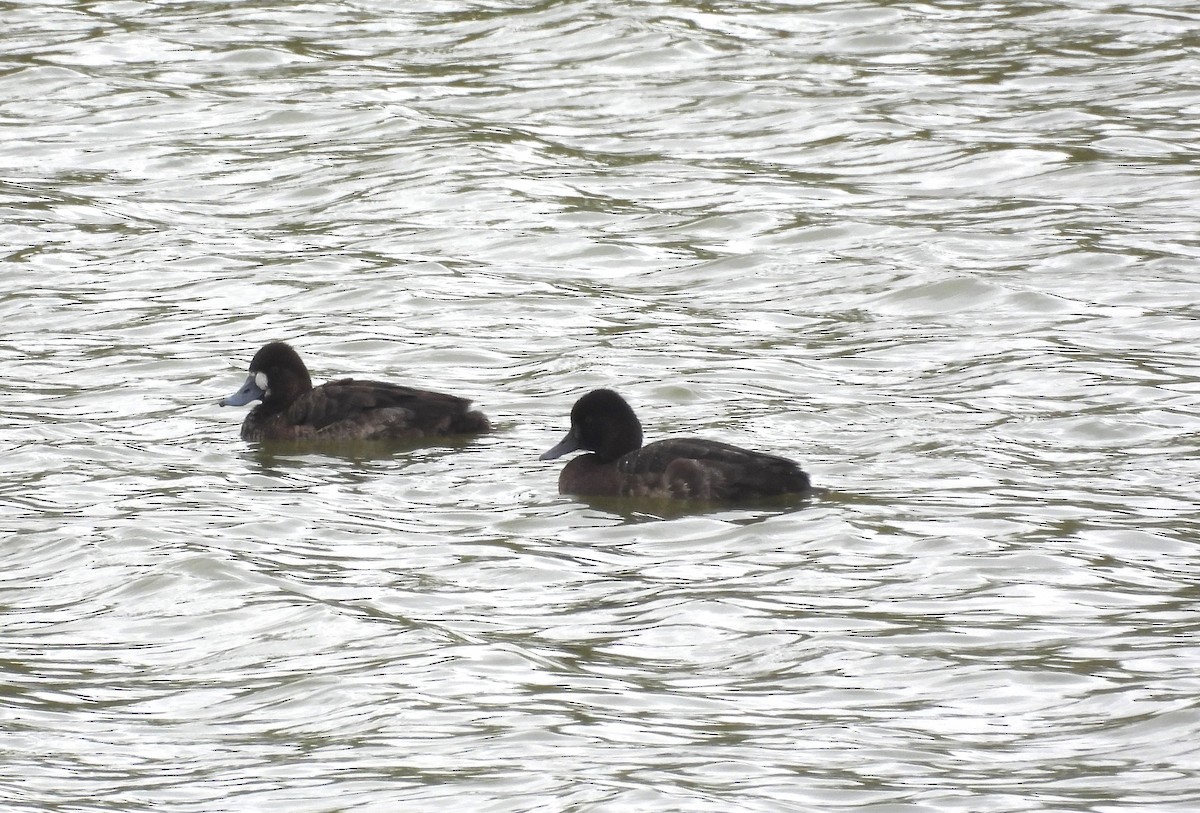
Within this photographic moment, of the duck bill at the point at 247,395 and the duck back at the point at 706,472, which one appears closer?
the duck back at the point at 706,472

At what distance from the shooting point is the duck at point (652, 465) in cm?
1025

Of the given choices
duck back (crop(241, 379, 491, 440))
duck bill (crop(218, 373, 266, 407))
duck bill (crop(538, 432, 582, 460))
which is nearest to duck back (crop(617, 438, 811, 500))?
duck bill (crop(538, 432, 582, 460))

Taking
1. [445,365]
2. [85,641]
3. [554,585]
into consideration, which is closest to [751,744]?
[554,585]

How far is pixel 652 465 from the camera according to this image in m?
10.6

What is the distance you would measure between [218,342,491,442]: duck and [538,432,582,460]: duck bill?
0.73 metres

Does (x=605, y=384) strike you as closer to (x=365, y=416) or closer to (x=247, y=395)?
(x=365, y=416)

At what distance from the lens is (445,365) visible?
13281 millimetres

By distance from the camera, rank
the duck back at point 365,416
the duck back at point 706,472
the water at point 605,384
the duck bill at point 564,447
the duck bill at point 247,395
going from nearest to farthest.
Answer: the water at point 605,384, the duck back at point 706,472, the duck bill at point 564,447, the duck back at point 365,416, the duck bill at point 247,395

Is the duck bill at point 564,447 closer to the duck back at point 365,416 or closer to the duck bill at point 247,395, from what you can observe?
the duck back at point 365,416

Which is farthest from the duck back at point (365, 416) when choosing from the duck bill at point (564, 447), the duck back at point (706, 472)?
the duck back at point (706, 472)

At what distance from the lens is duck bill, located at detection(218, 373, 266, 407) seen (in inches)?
477

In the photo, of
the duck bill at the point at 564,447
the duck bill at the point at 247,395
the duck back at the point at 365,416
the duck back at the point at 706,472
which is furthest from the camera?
the duck bill at the point at 247,395

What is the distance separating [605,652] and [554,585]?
98 centimetres

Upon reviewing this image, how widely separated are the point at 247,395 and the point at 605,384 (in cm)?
203
